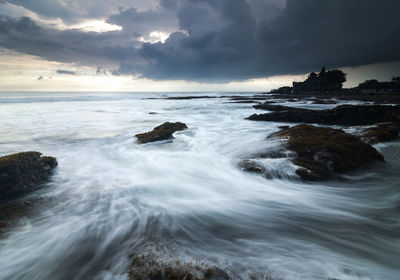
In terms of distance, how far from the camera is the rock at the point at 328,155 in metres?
5.36

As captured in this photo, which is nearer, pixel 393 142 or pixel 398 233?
pixel 398 233

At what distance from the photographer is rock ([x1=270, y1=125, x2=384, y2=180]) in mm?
5355

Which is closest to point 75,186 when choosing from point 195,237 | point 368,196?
point 195,237

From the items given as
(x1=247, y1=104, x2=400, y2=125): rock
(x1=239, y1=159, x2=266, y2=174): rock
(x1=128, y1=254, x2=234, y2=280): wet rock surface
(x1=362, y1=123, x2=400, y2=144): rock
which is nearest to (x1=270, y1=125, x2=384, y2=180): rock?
(x1=239, y1=159, x2=266, y2=174): rock

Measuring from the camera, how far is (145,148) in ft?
28.7

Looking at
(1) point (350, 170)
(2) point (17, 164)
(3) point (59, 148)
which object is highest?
(2) point (17, 164)

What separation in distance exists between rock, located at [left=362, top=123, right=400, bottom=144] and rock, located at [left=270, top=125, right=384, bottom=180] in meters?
2.62

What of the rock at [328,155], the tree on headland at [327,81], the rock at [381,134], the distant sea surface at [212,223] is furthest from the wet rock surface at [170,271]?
the tree on headland at [327,81]

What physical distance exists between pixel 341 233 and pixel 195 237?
2479mm

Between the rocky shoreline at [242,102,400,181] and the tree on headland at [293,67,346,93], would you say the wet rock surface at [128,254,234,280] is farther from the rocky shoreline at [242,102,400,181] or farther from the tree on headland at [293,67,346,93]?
the tree on headland at [293,67,346,93]

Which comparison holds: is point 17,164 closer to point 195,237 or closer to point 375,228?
point 195,237

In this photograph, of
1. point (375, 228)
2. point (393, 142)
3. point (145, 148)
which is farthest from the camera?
point (145, 148)

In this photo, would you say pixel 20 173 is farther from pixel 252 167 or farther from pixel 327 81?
pixel 327 81

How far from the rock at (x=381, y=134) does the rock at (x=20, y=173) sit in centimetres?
1128
